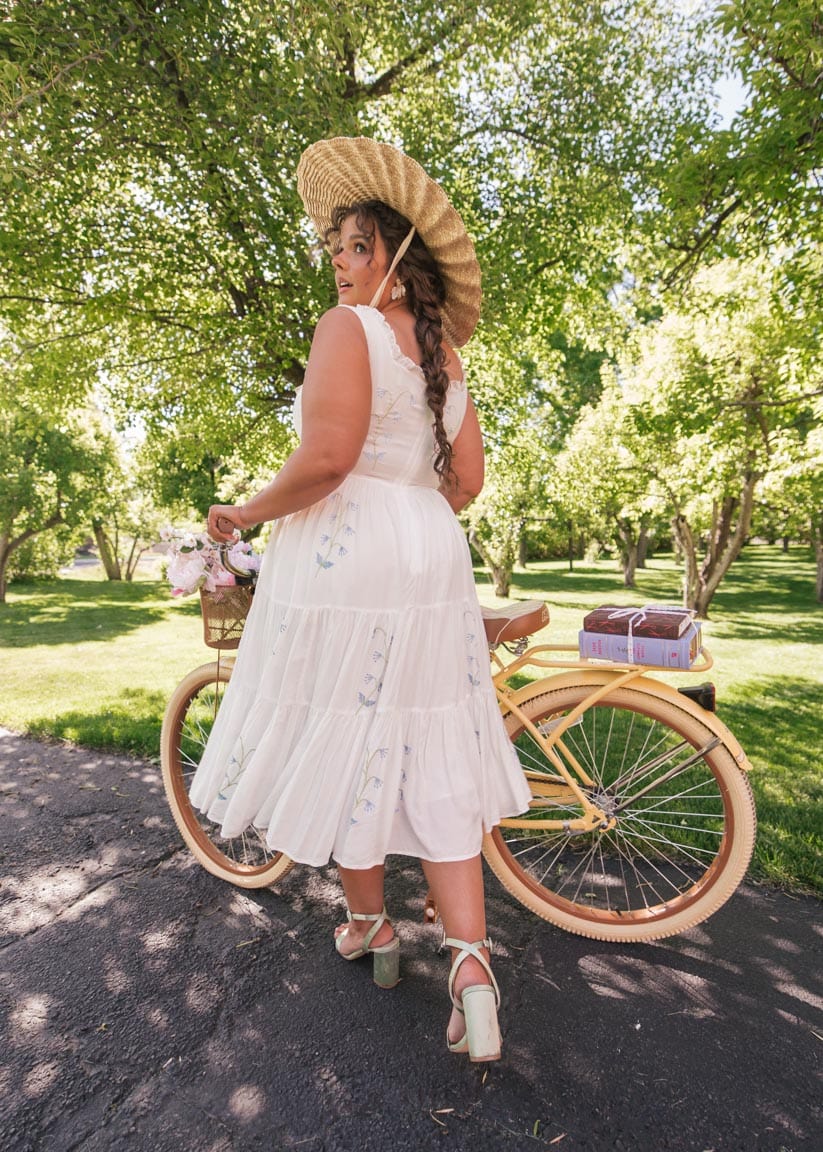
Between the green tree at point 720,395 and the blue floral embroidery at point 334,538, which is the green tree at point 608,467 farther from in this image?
the blue floral embroidery at point 334,538

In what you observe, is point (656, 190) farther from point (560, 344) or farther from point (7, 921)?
point (560, 344)

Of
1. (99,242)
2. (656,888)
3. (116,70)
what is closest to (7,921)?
(656,888)

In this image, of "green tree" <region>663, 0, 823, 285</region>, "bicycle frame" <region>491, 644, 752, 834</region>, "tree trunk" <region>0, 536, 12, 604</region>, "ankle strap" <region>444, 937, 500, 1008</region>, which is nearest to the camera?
"ankle strap" <region>444, 937, 500, 1008</region>

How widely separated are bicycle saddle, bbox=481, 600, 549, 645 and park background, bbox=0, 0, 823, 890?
1.62 m

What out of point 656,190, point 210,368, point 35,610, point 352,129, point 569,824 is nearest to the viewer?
point 569,824

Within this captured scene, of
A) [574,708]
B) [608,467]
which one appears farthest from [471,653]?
[608,467]

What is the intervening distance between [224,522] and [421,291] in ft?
3.15

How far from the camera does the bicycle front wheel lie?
2.20 metres

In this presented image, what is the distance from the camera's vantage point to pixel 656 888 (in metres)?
2.68

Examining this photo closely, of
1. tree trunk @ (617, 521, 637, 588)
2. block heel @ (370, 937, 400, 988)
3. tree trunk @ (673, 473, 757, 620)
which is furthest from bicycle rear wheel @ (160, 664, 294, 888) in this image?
tree trunk @ (617, 521, 637, 588)

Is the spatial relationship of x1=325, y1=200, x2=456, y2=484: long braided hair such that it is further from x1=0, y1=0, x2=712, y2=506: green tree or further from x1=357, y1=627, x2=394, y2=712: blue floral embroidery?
x1=0, y1=0, x2=712, y2=506: green tree

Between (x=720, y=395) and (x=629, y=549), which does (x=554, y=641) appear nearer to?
(x=720, y=395)

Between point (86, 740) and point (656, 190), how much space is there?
7.42 m

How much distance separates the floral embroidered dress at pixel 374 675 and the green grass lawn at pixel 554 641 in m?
1.88
